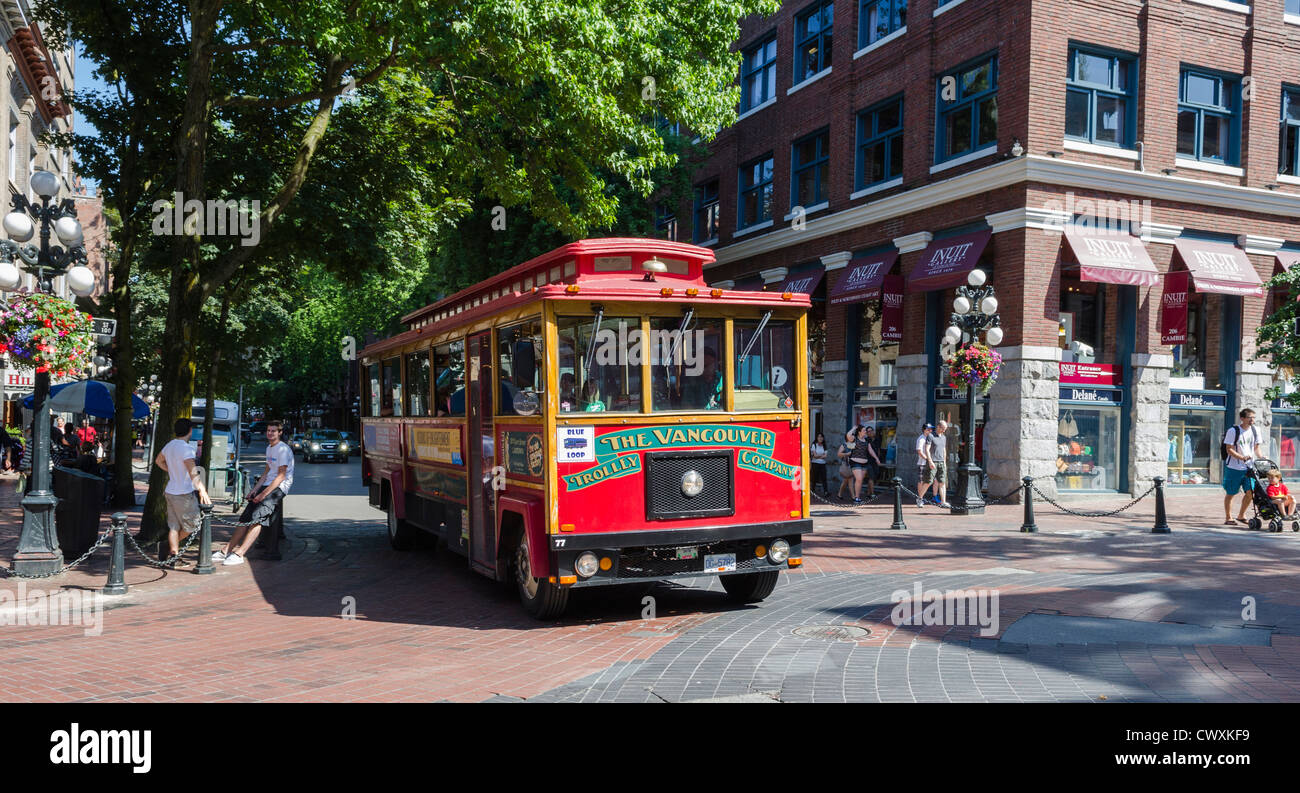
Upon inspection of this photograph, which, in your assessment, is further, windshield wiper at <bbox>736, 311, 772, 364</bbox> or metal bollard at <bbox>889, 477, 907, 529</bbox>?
metal bollard at <bbox>889, 477, 907, 529</bbox>

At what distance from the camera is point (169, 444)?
479 inches

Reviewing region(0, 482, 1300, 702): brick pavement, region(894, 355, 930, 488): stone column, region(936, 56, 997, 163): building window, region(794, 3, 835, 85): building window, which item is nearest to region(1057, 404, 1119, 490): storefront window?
region(894, 355, 930, 488): stone column

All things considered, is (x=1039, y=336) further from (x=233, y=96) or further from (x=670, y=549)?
(x=233, y=96)

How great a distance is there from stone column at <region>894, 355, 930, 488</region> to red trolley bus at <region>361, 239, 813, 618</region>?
1328 cm

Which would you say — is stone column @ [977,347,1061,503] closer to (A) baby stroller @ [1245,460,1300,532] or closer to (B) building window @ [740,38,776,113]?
(A) baby stroller @ [1245,460,1300,532]

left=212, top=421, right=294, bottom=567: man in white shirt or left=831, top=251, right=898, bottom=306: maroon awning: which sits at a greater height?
left=831, top=251, right=898, bottom=306: maroon awning

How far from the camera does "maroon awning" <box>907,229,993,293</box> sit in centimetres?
1984

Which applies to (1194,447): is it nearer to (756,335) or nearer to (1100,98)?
(1100,98)

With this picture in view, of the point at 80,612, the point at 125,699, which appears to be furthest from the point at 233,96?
the point at 125,699

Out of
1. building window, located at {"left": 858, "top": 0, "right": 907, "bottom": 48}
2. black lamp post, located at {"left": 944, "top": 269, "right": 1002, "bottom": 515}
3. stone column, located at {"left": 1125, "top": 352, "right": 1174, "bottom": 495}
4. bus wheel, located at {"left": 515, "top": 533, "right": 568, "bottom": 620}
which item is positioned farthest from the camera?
building window, located at {"left": 858, "top": 0, "right": 907, "bottom": 48}

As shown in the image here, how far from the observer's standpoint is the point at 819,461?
23.8m

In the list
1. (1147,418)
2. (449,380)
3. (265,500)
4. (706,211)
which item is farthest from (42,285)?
(706,211)

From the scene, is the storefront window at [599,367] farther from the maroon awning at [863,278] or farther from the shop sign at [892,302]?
the maroon awning at [863,278]
